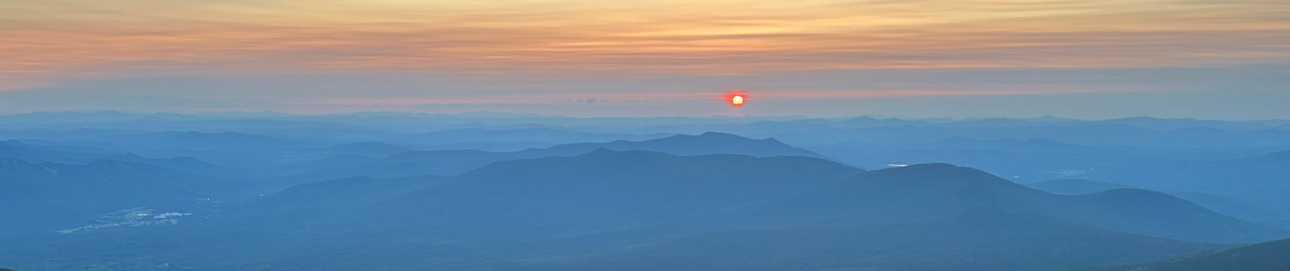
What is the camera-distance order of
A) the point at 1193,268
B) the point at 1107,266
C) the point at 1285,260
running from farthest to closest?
the point at 1107,266 → the point at 1193,268 → the point at 1285,260

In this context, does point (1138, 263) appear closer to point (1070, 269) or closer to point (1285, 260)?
point (1070, 269)

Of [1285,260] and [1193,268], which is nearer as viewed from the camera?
[1285,260]

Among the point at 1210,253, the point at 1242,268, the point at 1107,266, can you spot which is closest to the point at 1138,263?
the point at 1107,266

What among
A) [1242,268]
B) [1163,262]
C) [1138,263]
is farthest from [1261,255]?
[1138,263]

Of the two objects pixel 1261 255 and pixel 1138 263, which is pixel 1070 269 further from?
pixel 1261 255

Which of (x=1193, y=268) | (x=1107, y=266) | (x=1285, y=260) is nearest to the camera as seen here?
(x=1285, y=260)

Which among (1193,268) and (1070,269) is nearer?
(1193,268)
